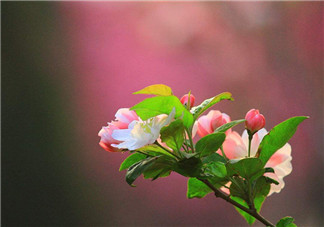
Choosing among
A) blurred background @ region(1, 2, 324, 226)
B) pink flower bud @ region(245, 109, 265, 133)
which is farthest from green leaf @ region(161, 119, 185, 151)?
blurred background @ region(1, 2, 324, 226)

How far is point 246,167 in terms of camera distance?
16.8 inches

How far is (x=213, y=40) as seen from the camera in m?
2.04

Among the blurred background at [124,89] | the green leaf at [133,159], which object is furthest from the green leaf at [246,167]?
the blurred background at [124,89]

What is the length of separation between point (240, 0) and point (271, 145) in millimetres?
1740

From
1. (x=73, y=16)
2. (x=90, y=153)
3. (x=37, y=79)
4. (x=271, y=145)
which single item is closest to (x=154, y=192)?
(x=90, y=153)

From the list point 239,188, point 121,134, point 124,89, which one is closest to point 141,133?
point 121,134

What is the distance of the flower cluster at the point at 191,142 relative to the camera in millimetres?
396

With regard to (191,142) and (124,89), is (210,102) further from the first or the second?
(124,89)

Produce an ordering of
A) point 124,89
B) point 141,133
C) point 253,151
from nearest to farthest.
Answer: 1. point 141,133
2. point 253,151
3. point 124,89

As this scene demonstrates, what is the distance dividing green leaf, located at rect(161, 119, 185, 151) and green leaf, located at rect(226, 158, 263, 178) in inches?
2.6

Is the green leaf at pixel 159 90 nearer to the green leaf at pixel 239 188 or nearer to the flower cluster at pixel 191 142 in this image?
the flower cluster at pixel 191 142

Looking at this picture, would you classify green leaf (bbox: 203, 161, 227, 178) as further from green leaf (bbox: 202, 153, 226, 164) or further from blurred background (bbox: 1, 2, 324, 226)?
blurred background (bbox: 1, 2, 324, 226)

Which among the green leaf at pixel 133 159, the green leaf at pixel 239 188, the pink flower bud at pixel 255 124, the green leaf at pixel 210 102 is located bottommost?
the green leaf at pixel 239 188

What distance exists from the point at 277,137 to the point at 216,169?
0.09m
